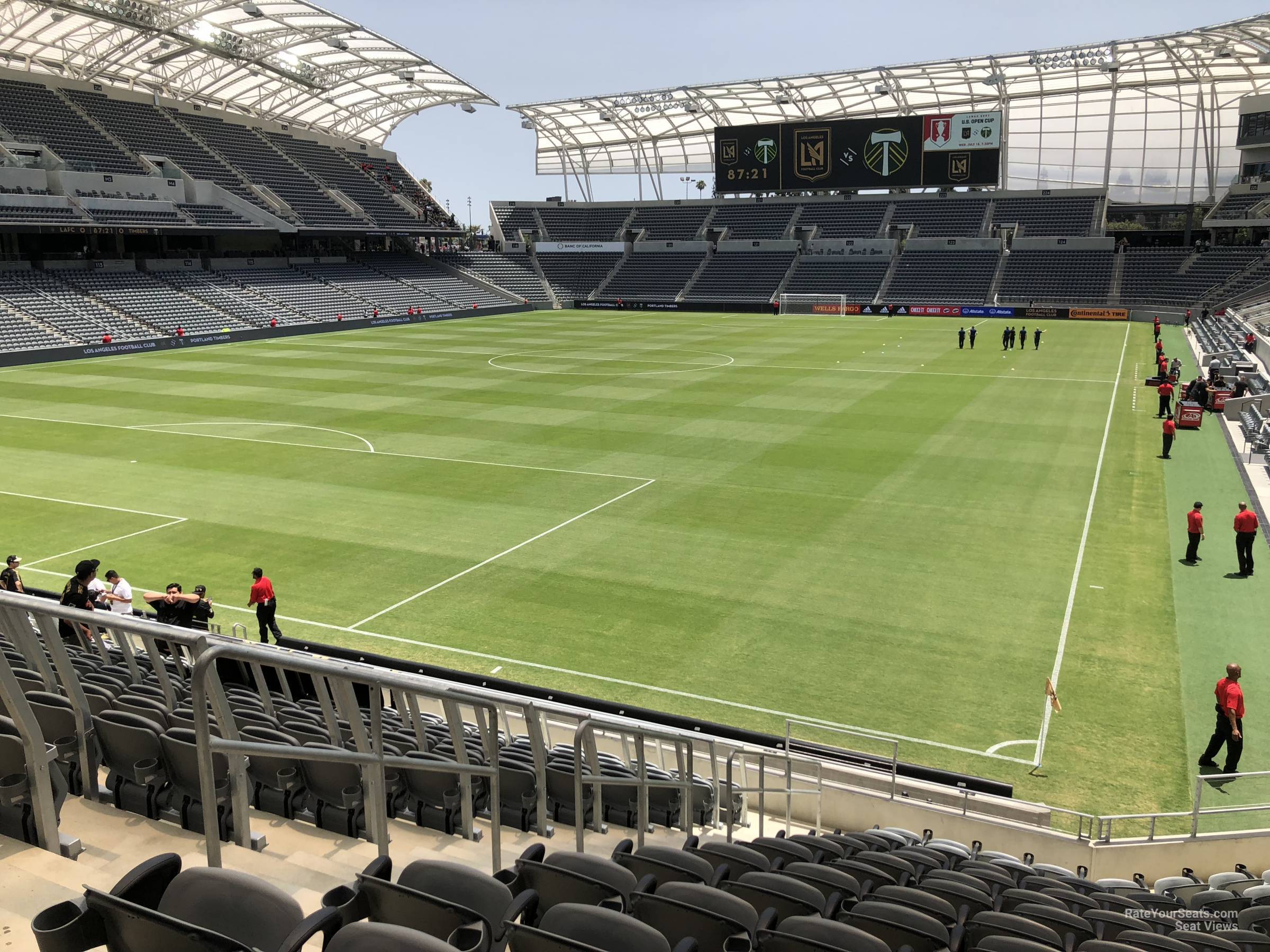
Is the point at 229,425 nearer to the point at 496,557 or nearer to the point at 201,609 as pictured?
the point at 496,557

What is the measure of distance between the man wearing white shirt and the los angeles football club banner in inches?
3174

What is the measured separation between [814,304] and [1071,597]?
66831 millimetres

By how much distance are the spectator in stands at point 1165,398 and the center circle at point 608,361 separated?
19.3 metres

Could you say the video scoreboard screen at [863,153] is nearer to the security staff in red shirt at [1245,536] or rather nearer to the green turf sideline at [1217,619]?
the green turf sideline at [1217,619]

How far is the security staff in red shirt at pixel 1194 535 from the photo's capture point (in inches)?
749

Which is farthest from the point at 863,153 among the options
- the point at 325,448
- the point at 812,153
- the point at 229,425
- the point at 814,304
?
the point at 325,448

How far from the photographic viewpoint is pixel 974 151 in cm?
8144

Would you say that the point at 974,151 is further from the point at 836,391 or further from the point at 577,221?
the point at 836,391

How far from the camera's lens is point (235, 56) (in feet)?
218

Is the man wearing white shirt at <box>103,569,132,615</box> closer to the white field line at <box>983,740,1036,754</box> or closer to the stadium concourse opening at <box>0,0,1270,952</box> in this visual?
the stadium concourse opening at <box>0,0,1270,952</box>

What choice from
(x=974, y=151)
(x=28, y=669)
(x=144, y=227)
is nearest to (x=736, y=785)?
(x=28, y=669)

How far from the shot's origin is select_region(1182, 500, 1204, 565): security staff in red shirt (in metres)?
19.0

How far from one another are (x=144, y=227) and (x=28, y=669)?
65711 millimetres

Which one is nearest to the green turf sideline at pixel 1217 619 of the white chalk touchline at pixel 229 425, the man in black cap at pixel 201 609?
the man in black cap at pixel 201 609
